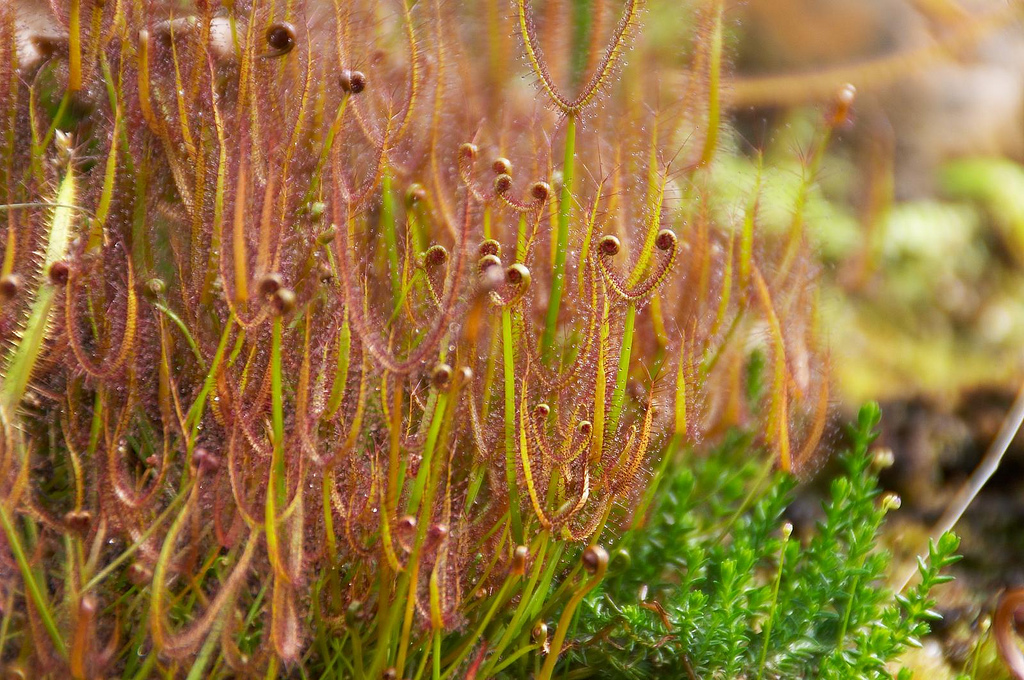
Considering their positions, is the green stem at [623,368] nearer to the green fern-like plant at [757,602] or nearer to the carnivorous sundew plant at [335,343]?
the carnivorous sundew plant at [335,343]

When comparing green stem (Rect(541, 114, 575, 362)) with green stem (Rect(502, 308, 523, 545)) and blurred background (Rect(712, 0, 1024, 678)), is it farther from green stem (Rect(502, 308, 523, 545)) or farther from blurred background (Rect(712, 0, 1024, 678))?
blurred background (Rect(712, 0, 1024, 678))

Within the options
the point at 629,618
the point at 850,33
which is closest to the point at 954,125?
Answer: the point at 850,33

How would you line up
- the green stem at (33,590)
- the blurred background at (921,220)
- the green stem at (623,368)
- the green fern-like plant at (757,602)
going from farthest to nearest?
1. the blurred background at (921,220)
2. the green fern-like plant at (757,602)
3. the green stem at (623,368)
4. the green stem at (33,590)

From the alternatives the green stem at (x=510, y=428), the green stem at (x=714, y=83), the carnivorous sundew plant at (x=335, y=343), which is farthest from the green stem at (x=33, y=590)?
the green stem at (x=714, y=83)

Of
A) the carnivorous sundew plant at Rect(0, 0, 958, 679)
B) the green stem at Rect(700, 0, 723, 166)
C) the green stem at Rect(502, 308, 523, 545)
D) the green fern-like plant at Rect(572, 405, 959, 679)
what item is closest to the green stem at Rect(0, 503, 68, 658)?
the carnivorous sundew plant at Rect(0, 0, 958, 679)

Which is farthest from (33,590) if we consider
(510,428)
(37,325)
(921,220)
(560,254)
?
(921,220)

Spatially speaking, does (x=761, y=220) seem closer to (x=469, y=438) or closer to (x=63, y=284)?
(x=469, y=438)

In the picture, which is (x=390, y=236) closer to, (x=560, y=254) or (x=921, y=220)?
(x=560, y=254)

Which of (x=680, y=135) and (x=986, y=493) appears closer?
(x=680, y=135)
